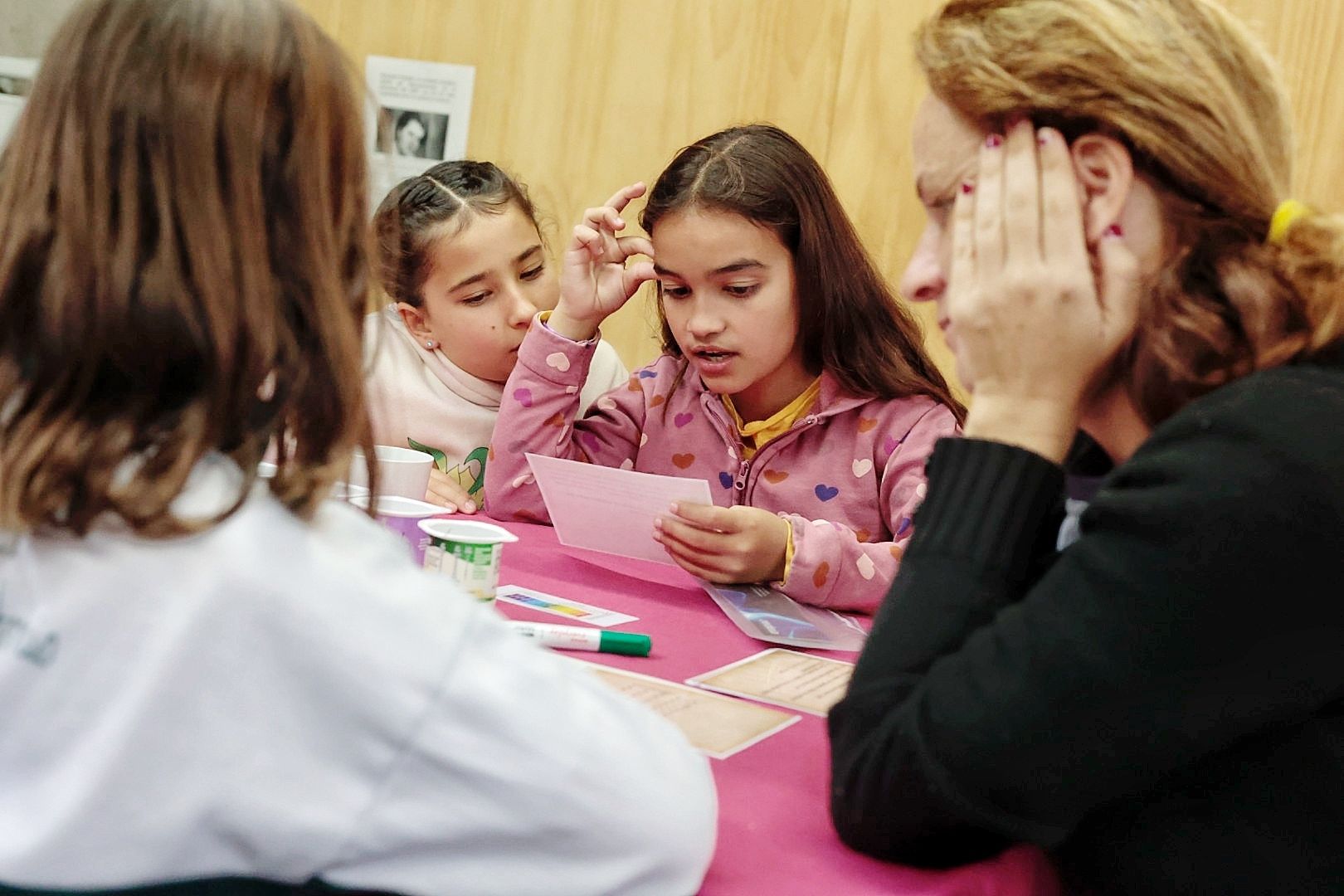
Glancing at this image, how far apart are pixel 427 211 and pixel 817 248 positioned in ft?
2.12

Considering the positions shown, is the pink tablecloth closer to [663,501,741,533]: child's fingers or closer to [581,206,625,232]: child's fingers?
[663,501,741,533]: child's fingers

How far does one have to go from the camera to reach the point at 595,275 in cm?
170

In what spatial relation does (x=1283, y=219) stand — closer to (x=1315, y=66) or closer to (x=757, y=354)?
(x=757, y=354)

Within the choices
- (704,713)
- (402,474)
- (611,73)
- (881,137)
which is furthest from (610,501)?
(611,73)

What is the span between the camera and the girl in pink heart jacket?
1.55m

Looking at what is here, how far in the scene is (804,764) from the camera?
784mm

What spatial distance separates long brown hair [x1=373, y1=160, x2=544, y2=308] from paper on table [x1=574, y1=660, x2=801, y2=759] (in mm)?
1083

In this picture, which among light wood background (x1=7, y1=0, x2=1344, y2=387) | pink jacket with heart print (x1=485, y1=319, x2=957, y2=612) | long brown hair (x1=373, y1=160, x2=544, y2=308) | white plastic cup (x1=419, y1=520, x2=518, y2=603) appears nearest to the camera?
white plastic cup (x1=419, y1=520, x2=518, y2=603)

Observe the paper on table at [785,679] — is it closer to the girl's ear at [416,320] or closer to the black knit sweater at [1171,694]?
the black knit sweater at [1171,694]

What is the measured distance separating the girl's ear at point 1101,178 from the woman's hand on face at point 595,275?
0.92 m

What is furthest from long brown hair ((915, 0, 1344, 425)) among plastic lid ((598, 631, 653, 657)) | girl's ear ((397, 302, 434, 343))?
girl's ear ((397, 302, 434, 343))

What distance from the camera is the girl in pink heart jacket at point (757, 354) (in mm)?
1549

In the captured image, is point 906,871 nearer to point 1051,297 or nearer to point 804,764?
point 804,764

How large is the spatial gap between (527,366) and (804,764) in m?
1.01
